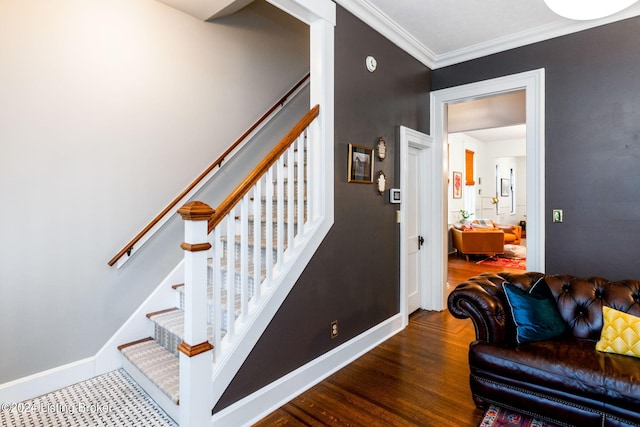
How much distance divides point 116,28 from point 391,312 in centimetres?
345

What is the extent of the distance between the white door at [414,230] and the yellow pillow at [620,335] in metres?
1.87

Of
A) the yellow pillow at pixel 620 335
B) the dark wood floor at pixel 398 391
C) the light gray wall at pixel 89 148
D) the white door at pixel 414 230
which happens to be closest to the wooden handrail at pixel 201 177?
the light gray wall at pixel 89 148

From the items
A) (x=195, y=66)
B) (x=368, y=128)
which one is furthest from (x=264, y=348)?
(x=195, y=66)

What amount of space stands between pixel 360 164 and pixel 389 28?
1.35 metres

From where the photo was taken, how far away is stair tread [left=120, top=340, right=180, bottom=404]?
2.04m

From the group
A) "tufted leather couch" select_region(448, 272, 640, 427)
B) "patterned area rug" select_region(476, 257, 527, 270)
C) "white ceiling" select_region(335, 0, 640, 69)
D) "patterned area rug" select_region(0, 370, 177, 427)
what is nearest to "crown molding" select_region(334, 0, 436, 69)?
"white ceiling" select_region(335, 0, 640, 69)

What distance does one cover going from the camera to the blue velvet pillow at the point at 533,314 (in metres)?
2.10

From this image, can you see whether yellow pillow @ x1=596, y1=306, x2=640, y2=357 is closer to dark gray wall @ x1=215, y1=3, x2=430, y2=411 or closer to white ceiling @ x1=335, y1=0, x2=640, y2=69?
dark gray wall @ x1=215, y1=3, x2=430, y2=411

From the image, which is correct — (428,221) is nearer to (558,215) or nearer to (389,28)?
(558,215)

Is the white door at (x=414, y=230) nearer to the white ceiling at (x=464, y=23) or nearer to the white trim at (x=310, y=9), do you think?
the white ceiling at (x=464, y=23)

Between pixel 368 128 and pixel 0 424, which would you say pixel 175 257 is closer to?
pixel 0 424

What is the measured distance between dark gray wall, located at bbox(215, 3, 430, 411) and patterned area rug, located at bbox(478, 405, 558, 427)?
1120mm

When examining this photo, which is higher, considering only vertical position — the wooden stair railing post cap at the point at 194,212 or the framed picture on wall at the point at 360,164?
the framed picture on wall at the point at 360,164

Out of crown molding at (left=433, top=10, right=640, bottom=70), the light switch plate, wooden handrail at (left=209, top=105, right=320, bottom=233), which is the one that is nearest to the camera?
wooden handrail at (left=209, top=105, right=320, bottom=233)
